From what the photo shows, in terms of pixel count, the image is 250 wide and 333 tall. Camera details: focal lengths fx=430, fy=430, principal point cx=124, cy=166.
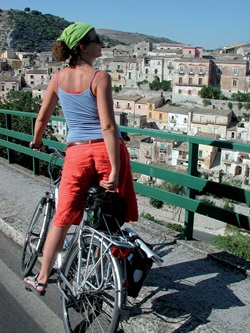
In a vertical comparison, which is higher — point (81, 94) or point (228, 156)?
point (81, 94)

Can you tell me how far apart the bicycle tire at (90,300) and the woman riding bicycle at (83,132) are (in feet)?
0.46

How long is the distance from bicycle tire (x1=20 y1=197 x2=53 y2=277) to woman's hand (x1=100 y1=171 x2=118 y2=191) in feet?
2.70

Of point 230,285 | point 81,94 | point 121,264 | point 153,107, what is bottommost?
point 153,107

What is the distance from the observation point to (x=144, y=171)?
4.12 m

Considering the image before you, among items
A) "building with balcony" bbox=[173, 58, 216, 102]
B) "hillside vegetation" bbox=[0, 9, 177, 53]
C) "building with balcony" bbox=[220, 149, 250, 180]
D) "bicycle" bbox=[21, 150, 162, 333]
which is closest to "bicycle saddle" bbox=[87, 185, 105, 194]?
"bicycle" bbox=[21, 150, 162, 333]

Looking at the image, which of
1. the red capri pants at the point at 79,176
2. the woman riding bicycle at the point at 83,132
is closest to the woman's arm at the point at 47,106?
the woman riding bicycle at the point at 83,132

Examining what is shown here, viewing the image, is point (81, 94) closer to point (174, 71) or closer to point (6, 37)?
point (174, 71)

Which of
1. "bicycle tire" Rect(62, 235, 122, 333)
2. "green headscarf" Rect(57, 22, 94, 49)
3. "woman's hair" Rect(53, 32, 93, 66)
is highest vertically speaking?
"green headscarf" Rect(57, 22, 94, 49)

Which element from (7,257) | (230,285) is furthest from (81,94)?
(7,257)

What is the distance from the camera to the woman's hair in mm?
2420

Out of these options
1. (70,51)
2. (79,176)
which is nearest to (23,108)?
(70,51)

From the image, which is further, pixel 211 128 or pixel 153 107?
pixel 153 107

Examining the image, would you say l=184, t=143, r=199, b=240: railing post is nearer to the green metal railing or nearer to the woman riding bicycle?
the green metal railing

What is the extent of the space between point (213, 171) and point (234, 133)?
19372 mm
